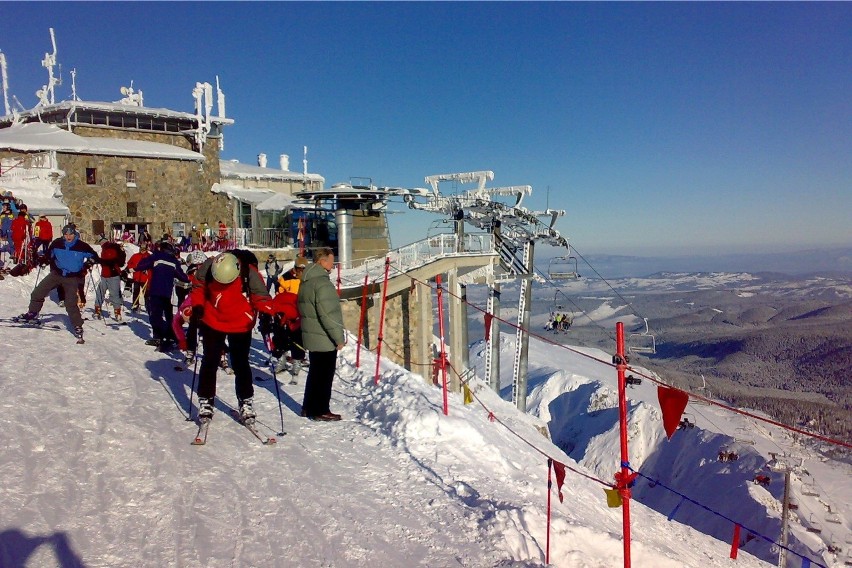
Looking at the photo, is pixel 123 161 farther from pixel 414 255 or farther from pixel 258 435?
pixel 258 435

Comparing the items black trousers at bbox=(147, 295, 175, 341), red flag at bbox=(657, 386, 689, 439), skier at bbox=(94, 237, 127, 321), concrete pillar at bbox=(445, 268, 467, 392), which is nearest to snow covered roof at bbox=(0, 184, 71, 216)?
skier at bbox=(94, 237, 127, 321)

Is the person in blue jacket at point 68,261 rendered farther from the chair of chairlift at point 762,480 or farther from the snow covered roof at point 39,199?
the chair of chairlift at point 762,480

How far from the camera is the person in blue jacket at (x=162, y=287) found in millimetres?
9234

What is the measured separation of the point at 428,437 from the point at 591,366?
84.9 m

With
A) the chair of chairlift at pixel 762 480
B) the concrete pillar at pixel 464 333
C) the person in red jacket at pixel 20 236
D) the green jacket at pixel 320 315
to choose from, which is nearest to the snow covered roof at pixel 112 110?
the person in red jacket at pixel 20 236

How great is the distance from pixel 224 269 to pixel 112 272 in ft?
23.0

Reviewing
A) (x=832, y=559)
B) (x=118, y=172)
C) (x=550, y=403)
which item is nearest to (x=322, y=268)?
(x=118, y=172)

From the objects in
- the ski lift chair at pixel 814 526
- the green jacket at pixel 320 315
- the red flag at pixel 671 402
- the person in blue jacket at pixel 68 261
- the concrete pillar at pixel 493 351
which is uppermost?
the person in blue jacket at pixel 68 261

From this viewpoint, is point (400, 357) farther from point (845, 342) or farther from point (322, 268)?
point (845, 342)

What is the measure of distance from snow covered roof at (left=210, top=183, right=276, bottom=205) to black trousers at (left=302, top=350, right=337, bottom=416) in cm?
2625

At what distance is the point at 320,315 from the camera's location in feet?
21.9

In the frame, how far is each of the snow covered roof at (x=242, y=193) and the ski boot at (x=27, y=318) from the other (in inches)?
836

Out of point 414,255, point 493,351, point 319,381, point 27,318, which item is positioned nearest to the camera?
point 319,381

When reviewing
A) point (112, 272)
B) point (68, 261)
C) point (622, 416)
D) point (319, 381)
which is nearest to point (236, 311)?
point (319, 381)
